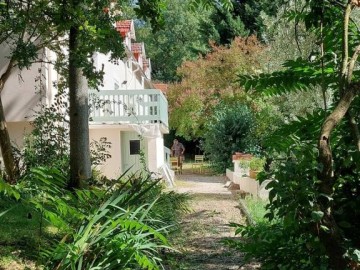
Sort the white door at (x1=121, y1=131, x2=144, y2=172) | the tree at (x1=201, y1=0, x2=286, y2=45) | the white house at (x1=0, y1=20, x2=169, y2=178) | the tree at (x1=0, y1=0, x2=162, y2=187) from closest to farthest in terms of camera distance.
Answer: the tree at (x1=0, y1=0, x2=162, y2=187) < the white house at (x1=0, y1=20, x2=169, y2=178) < the white door at (x1=121, y1=131, x2=144, y2=172) < the tree at (x1=201, y1=0, x2=286, y2=45)

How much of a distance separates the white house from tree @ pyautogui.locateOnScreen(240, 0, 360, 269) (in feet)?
37.8

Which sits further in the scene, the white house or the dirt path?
the white house

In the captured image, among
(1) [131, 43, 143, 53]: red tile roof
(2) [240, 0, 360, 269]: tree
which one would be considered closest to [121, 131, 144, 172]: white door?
(1) [131, 43, 143, 53]: red tile roof

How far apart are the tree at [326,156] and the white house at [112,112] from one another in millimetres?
11509

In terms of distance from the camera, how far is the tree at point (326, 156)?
2.85 m

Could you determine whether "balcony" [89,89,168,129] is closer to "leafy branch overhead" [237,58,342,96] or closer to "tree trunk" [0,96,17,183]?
"tree trunk" [0,96,17,183]

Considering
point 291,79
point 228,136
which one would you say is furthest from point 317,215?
point 228,136

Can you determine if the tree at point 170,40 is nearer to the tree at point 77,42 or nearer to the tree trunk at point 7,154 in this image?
the tree at point 77,42

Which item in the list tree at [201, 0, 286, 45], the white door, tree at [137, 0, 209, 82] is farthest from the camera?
tree at [137, 0, 209, 82]

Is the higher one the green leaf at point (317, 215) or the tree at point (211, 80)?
the tree at point (211, 80)

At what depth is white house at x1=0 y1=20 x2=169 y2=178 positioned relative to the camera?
17.4 meters

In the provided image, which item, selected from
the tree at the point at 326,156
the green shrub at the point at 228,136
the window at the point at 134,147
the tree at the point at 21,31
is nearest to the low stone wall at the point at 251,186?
the window at the point at 134,147

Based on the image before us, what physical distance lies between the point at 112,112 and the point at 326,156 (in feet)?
49.0

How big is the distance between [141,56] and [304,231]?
38789 millimetres
